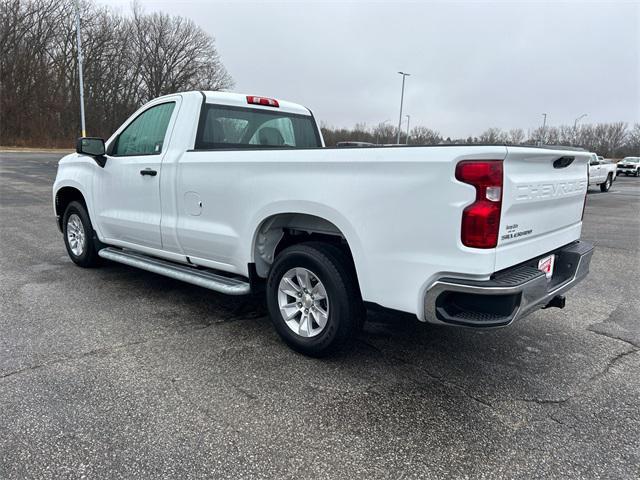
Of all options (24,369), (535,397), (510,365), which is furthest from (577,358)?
(24,369)

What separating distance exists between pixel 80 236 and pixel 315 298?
3861 mm

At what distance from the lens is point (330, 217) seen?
10.4 ft

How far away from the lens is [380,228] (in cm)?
295

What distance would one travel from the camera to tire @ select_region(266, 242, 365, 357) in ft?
10.7

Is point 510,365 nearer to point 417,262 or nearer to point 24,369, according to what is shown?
point 417,262

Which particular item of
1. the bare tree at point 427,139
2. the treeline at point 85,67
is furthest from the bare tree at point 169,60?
the bare tree at point 427,139

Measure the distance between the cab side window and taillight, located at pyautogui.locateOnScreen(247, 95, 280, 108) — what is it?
0.74 m

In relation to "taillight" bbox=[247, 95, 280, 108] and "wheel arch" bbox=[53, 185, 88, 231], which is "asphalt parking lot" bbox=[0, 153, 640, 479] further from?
"taillight" bbox=[247, 95, 280, 108]

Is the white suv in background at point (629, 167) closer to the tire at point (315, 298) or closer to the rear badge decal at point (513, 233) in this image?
the rear badge decal at point (513, 233)

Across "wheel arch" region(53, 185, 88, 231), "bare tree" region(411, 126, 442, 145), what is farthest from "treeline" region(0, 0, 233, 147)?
"wheel arch" region(53, 185, 88, 231)

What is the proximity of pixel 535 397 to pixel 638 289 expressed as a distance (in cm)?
358

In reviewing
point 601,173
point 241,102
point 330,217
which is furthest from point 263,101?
point 601,173

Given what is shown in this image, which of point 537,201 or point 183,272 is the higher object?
point 537,201

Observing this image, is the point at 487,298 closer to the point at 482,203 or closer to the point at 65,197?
the point at 482,203
